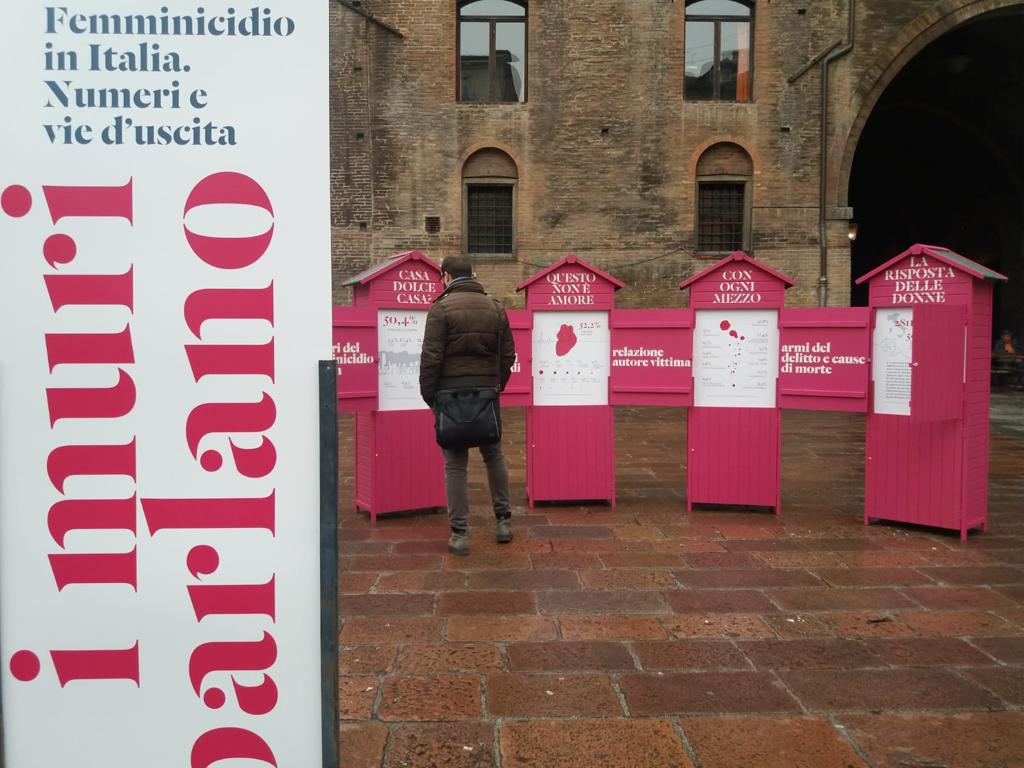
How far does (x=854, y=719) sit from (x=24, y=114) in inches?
135

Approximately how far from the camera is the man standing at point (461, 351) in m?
5.48

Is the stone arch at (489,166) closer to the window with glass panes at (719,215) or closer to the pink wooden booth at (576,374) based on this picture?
the window with glass panes at (719,215)

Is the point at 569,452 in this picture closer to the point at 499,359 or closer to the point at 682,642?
the point at 499,359

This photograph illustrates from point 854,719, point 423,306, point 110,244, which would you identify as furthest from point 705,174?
point 110,244

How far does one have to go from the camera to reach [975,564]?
5.44 meters

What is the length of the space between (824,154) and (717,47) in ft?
10.6

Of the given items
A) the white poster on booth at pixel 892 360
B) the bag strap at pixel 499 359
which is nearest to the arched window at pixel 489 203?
the white poster on booth at pixel 892 360

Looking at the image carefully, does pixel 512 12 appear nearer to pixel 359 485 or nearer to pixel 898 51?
pixel 898 51

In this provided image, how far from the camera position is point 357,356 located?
6.34 metres

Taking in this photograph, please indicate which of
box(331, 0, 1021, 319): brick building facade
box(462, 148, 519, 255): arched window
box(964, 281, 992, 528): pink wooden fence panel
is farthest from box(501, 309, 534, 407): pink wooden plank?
box(462, 148, 519, 255): arched window

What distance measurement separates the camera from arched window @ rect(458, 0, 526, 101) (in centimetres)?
1759

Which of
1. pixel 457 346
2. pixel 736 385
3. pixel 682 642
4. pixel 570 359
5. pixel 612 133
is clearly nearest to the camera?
pixel 682 642

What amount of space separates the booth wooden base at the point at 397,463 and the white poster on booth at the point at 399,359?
0.29 feet

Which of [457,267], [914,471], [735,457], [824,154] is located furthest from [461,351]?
[824,154]
